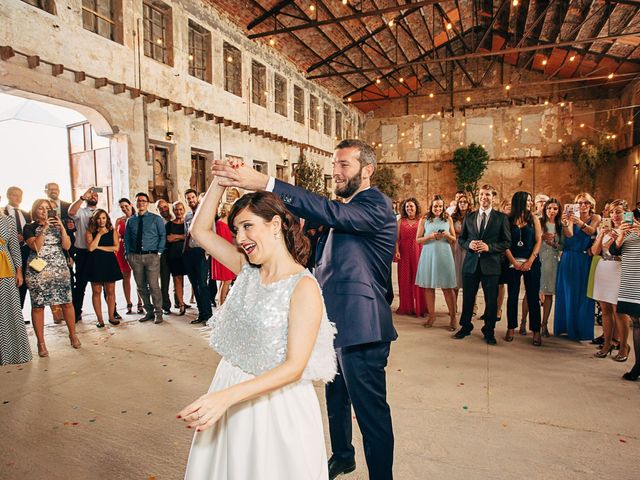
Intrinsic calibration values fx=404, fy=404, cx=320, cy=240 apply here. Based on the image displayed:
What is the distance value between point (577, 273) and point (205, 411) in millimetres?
4641

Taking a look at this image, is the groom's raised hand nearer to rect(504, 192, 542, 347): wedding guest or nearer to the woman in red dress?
rect(504, 192, 542, 347): wedding guest

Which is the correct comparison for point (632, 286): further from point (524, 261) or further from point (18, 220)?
point (18, 220)

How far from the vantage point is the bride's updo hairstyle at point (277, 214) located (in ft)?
4.43

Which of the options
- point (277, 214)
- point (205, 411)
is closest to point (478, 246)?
point (277, 214)

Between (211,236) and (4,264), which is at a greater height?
(211,236)

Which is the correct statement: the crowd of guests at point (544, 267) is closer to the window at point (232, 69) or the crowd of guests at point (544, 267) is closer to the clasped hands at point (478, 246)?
the clasped hands at point (478, 246)

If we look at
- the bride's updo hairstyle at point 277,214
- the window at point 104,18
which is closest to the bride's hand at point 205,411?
the bride's updo hairstyle at point 277,214

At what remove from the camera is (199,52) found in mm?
10359

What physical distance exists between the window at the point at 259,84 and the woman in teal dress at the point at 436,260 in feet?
28.8

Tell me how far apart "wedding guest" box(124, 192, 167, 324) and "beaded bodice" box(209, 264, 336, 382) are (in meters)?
4.31

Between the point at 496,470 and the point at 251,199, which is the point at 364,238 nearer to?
the point at 251,199

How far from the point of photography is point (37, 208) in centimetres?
417

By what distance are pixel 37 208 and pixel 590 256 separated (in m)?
5.88

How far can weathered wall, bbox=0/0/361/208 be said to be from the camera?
645cm
